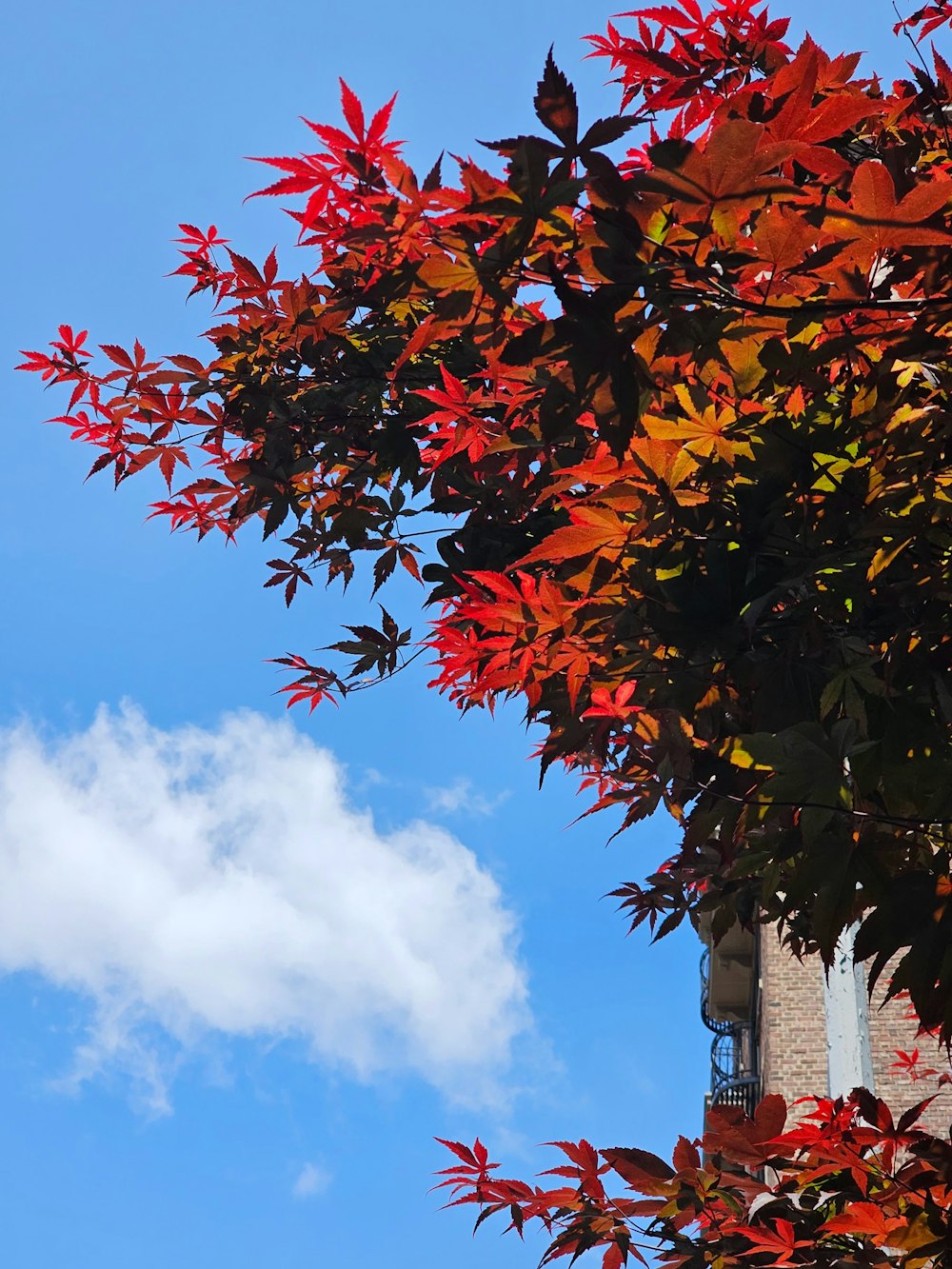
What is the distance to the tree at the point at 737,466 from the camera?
2301 mm

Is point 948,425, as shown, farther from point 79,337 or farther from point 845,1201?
point 79,337

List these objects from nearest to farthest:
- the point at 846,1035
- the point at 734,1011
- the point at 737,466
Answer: the point at 737,466
the point at 846,1035
the point at 734,1011

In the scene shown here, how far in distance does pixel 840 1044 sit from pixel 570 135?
1661cm

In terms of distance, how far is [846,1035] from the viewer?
644 inches

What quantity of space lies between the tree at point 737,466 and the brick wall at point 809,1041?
1304 cm

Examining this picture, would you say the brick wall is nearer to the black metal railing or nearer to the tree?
A: the black metal railing

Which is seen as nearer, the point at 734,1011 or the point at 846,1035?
the point at 846,1035

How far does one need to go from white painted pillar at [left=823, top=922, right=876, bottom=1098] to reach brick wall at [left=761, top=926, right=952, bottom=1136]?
0.29 ft

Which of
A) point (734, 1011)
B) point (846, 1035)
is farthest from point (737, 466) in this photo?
point (734, 1011)

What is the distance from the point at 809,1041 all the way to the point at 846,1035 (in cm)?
55

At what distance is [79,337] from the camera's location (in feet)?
19.7

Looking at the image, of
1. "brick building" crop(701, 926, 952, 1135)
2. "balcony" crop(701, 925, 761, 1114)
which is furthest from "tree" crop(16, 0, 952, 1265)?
"balcony" crop(701, 925, 761, 1114)

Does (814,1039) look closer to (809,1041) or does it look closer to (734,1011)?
(809,1041)

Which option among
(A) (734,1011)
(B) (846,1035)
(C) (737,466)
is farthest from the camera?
(A) (734,1011)
